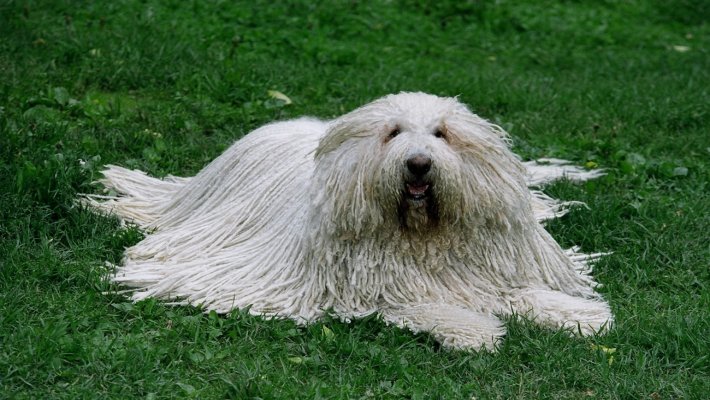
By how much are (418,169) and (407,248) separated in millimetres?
429

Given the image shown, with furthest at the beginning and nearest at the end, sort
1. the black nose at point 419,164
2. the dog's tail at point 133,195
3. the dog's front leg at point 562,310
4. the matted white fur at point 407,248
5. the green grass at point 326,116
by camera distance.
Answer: the dog's tail at point 133,195, the dog's front leg at point 562,310, the matted white fur at point 407,248, the black nose at point 419,164, the green grass at point 326,116

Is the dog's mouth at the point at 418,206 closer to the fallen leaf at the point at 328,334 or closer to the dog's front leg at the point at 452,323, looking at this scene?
the dog's front leg at the point at 452,323

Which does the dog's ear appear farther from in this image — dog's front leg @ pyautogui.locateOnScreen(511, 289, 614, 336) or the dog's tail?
the dog's tail

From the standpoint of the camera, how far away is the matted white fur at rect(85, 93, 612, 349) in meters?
4.68

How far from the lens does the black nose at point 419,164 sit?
4551mm

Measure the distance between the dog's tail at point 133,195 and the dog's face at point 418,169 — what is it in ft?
4.86

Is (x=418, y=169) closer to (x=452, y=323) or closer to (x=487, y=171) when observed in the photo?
(x=487, y=171)

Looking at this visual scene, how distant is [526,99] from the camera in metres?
8.18

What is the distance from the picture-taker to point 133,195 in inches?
246

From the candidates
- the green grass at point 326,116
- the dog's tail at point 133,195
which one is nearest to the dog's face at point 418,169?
the green grass at point 326,116

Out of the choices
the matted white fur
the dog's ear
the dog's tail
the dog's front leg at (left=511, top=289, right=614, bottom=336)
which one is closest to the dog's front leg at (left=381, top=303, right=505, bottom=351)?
the matted white fur

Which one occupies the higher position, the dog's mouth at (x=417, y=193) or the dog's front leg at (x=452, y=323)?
the dog's mouth at (x=417, y=193)

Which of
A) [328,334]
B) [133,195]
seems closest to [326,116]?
[133,195]

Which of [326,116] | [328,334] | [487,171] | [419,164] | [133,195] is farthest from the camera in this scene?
[326,116]
